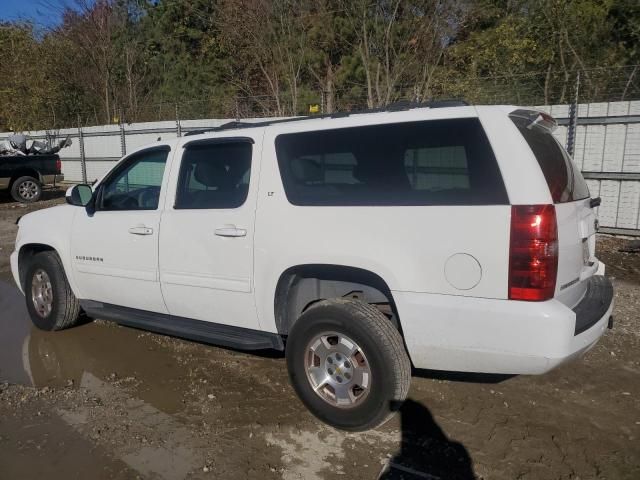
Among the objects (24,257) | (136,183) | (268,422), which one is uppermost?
(136,183)

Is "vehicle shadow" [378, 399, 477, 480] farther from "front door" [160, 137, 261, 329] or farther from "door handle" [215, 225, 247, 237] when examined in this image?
"door handle" [215, 225, 247, 237]

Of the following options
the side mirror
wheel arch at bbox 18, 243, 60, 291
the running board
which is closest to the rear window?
the running board

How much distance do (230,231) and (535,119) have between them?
2.03 meters

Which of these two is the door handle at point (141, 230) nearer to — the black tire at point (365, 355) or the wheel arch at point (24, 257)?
the black tire at point (365, 355)

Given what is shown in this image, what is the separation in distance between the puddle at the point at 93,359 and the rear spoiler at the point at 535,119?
287cm

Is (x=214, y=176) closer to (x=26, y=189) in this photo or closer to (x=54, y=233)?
(x=54, y=233)

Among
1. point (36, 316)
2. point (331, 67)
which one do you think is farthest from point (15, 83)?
point (36, 316)

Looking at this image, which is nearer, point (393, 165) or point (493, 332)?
point (493, 332)

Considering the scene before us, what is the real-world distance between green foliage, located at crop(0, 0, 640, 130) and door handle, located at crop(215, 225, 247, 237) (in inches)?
308

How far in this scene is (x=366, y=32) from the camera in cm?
1589

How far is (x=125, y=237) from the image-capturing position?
14.2 feet

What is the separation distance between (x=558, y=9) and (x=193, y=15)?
58.1 ft

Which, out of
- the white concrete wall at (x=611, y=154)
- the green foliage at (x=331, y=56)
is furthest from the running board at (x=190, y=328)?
the green foliage at (x=331, y=56)

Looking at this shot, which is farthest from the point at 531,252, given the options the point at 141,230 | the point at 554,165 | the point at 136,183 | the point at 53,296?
the point at 53,296
